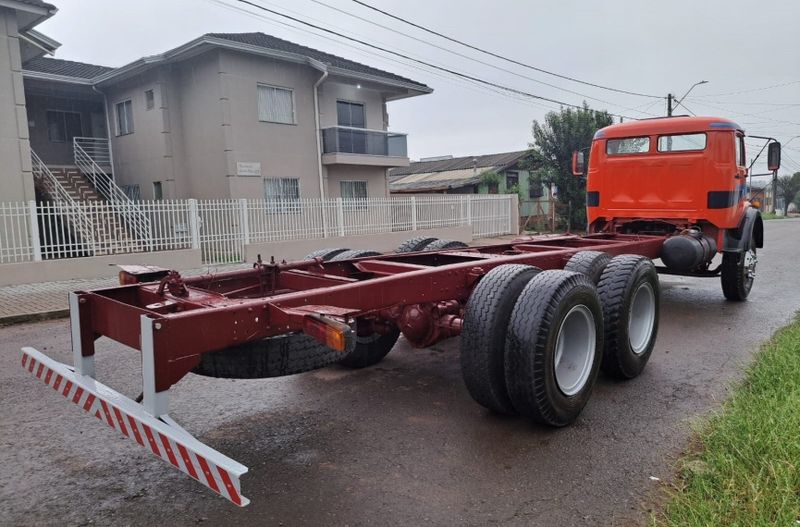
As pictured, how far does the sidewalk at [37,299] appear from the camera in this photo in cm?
811

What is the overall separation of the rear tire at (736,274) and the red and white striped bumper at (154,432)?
7.62 meters

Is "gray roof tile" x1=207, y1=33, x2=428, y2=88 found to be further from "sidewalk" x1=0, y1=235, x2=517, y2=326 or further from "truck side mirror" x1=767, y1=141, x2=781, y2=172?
"truck side mirror" x1=767, y1=141, x2=781, y2=172

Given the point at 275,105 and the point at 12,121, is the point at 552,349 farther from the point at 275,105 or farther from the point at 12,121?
the point at 275,105

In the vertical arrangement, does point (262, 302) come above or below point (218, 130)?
below

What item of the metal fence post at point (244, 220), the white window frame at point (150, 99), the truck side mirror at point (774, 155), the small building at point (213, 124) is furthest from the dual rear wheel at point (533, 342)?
the white window frame at point (150, 99)

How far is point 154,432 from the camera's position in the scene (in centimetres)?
244

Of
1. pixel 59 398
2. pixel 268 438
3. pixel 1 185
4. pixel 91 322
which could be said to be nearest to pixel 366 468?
pixel 268 438

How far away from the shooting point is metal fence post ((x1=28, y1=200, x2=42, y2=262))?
1098 cm

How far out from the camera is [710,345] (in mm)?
5879

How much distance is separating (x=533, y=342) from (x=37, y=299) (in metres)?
8.95

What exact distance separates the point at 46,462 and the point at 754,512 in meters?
3.80

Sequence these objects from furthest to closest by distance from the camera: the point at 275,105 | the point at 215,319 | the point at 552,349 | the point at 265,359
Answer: the point at 275,105 → the point at 552,349 → the point at 265,359 → the point at 215,319

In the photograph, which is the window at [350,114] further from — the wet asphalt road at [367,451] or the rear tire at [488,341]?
the rear tire at [488,341]

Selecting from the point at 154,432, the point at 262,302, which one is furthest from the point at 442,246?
the point at 154,432
